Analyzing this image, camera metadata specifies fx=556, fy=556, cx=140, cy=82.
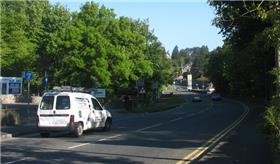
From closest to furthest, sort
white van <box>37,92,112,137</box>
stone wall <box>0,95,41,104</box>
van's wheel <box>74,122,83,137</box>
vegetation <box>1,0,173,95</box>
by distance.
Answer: white van <box>37,92,112,137</box> → van's wheel <box>74,122,83,137</box> → vegetation <box>1,0,173,95</box> → stone wall <box>0,95,41,104</box>

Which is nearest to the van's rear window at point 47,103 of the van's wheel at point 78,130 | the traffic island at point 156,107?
the van's wheel at point 78,130

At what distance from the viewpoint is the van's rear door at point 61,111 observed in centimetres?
2347

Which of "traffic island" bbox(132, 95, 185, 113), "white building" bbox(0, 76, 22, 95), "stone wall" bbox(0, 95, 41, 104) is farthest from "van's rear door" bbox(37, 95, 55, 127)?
"stone wall" bbox(0, 95, 41, 104)

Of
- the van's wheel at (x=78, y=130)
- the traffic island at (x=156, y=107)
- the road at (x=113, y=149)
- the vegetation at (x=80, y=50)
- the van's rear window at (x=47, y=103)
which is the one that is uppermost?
the vegetation at (x=80, y=50)

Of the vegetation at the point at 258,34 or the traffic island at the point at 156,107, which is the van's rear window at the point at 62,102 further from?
the traffic island at the point at 156,107

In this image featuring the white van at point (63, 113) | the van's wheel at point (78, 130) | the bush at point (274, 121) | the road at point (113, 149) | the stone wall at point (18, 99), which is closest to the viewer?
the bush at point (274, 121)

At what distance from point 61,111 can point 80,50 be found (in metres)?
42.2

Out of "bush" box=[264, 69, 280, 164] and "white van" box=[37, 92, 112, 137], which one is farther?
"white van" box=[37, 92, 112, 137]

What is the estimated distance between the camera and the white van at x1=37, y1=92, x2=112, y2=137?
76.9 ft

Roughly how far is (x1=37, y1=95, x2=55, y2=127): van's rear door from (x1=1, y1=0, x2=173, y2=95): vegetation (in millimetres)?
38377

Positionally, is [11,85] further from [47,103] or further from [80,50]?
[47,103]

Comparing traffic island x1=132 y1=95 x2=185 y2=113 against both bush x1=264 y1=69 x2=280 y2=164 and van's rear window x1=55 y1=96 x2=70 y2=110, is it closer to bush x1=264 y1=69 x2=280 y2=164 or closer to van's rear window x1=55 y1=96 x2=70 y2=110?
van's rear window x1=55 y1=96 x2=70 y2=110

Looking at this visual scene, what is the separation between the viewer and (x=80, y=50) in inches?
2571

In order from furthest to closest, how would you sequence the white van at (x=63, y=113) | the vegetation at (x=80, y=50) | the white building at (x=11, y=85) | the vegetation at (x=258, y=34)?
the white building at (x=11, y=85), the vegetation at (x=80, y=50), the white van at (x=63, y=113), the vegetation at (x=258, y=34)
